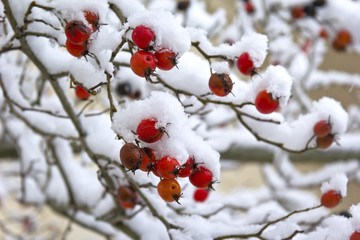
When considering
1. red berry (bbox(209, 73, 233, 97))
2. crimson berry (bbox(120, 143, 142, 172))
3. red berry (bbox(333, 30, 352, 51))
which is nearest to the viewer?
crimson berry (bbox(120, 143, 142, 172))

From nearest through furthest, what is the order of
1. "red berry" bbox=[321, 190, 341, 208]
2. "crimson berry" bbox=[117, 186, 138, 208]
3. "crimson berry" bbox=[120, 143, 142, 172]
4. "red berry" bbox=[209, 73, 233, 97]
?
"crimson berry" bbox=[120, 143, 142, 172] → "red berry" bbox=[209, 73, 233, 97] → "red berry" bbox=[321, 190, 341, 208] → "crimson berry" bbox=[117, 186, 138, 208]

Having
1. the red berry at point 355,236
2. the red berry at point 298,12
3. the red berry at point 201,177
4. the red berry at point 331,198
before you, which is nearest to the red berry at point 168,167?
the red berry at point 201,177

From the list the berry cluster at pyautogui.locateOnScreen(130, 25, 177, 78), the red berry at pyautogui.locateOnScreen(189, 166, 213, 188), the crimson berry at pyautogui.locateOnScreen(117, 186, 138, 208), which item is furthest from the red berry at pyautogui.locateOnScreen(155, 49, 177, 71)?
the crimson berry at pyautogui.locateOnScreen(117, 186, 138, 208)

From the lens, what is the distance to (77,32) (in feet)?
2.48

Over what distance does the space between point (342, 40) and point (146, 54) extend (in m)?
2.25

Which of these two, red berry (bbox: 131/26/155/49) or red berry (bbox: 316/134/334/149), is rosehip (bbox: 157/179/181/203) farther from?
red berry (bbox: 316/134/334/149)

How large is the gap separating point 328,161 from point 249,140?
539 millimetres

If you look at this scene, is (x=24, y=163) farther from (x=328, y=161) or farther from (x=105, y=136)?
(x=328, y=161)

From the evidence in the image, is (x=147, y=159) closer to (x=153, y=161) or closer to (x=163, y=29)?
(x=153, y=161)

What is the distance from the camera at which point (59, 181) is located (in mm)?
1955

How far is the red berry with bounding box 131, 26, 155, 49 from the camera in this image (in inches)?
29.8

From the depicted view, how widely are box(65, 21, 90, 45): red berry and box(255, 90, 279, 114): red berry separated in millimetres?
439

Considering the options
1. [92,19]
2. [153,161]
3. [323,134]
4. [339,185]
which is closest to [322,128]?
[323,134]

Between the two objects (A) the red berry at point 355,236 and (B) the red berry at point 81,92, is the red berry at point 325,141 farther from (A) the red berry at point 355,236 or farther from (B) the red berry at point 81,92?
(B) the red berry at point 81,92
